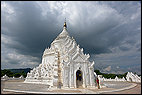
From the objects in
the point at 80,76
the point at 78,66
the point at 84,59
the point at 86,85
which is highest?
the point at 84,59

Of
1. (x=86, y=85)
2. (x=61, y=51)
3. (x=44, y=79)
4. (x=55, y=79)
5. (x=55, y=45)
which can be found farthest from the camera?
(x=55, y=45)

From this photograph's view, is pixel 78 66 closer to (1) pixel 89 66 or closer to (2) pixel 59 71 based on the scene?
(1) pixel 89 66

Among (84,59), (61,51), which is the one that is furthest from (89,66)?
(61,51)

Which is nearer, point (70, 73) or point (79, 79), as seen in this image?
point (70, 73)

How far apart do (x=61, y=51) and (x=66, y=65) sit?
7.07m

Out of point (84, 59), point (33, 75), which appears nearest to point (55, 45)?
point (33, 75)

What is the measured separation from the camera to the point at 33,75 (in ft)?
84.6

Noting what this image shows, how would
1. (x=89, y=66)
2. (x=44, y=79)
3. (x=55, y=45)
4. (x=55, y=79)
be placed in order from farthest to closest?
(x=55, y=45), (x=44, y=79), (x=89, y=66), (x=55, y=79)

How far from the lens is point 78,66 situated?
19.5 metres

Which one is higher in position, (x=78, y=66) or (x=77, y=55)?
(x=77, y=55)

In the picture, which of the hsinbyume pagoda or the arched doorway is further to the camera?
the arched doorway

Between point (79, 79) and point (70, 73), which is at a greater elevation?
point (70, 73)

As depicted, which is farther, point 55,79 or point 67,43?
point 67,43

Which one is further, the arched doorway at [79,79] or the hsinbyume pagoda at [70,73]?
the arched doorway at [79,79]
